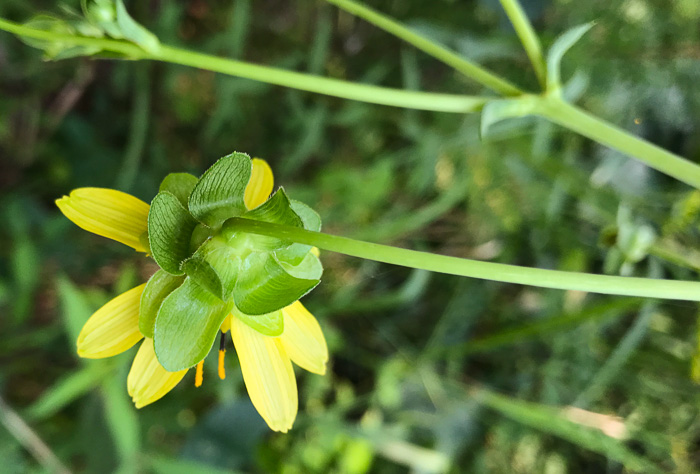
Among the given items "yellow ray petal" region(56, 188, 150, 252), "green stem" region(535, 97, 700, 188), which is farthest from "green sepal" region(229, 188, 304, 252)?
"green stem" region(535, 97, 700, 188)

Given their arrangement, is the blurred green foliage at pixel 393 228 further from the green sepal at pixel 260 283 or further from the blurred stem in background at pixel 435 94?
the green sepal at pixel 260 283

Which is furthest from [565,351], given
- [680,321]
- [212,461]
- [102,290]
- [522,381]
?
[102,290]

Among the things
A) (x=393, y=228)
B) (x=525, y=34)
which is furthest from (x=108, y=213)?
(x=393, y=228)

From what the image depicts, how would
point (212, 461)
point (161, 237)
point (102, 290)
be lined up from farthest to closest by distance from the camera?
point (102, 290), point (212, 461), point (161, 237)

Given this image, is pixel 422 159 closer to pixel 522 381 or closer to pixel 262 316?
pixel 522 381

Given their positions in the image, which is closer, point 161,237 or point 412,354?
point 161,237

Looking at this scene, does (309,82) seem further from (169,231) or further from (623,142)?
(623,142)

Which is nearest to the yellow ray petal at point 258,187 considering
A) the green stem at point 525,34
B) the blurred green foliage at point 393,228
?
the green stem at point 525,34
